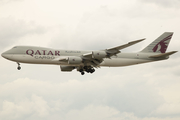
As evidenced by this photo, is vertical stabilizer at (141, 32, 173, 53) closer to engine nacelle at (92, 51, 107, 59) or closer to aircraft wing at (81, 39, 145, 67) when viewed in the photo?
aircraft wing at (81, 39, 145, 67)

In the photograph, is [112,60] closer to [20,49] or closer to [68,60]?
[68,60]

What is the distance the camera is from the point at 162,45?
181ft

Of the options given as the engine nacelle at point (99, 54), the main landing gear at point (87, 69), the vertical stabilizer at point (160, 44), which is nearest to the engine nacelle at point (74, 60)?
the engine nacelle at point (99, 54)

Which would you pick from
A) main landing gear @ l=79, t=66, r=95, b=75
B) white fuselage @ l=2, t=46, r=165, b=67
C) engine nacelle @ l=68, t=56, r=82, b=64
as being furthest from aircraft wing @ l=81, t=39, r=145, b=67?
main landing gear @ l=79, t=66, r=95, b=75

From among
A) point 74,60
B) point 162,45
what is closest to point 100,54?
point 74,60

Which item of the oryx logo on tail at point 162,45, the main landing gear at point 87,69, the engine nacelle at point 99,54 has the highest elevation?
the oryx logo on tail at point 162,45

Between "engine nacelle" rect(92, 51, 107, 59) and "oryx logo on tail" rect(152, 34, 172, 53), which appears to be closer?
"engine nacelle" rect(92, 51, 107, 59)

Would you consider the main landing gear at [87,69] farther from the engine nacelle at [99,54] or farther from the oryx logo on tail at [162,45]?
the oryx logo on tail at [162,45]

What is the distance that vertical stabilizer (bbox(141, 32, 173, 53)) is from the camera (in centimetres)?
5429

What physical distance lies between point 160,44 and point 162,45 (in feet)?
1.34

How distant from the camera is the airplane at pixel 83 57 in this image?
4550 cm

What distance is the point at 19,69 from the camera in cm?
4819

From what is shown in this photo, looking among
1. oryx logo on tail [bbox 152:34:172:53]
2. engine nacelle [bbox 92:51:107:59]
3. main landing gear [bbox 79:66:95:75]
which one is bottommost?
main landing gear [bbox 79:66:95:75]

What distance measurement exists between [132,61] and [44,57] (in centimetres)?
1532
